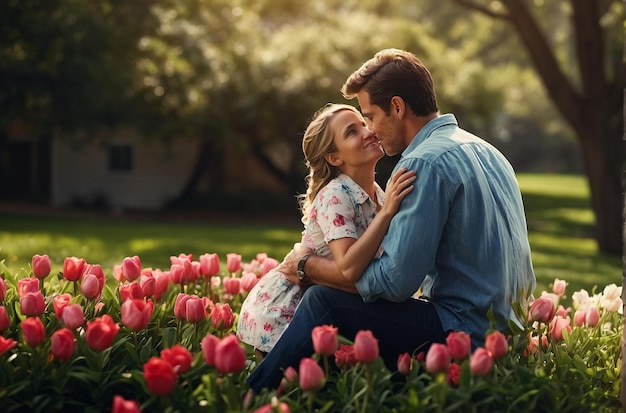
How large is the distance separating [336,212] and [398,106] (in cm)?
55

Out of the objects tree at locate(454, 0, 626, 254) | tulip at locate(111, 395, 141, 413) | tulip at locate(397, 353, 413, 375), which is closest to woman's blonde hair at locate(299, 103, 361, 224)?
tulip at locate(397, 353, 413, 375)

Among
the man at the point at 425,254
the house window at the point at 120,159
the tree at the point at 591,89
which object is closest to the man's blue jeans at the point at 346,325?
the man at the point at 425,254

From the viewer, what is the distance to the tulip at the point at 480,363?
330 centimetres

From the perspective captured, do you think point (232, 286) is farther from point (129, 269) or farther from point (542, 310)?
point (542, 310)

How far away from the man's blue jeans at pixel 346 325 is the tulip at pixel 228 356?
25.2 inches

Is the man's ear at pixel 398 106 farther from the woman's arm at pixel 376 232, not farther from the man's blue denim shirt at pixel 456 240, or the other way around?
the woman's arm at pixel 376 232

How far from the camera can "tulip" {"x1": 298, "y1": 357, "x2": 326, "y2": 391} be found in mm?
3209

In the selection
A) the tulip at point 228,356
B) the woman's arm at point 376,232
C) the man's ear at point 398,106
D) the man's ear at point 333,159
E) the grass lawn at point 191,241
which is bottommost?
the grass lawn at point 191,241

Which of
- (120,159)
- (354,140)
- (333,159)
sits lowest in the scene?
(120,159)

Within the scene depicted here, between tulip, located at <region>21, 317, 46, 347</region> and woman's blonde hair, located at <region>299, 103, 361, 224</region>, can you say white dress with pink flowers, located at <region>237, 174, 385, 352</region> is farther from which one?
tulip, located at <region>21, 317, 46, 347</region>

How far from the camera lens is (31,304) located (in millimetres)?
4047

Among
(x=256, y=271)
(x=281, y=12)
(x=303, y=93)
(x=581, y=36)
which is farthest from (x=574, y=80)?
(x=256, y=271)

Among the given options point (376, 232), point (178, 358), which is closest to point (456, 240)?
point (376, 232)

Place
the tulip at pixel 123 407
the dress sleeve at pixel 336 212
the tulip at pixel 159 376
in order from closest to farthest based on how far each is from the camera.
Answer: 1. the tulip at pixel 123 407
2. the tulip at pixel 159 376
3. the dress sleeve at pixel 336 212
